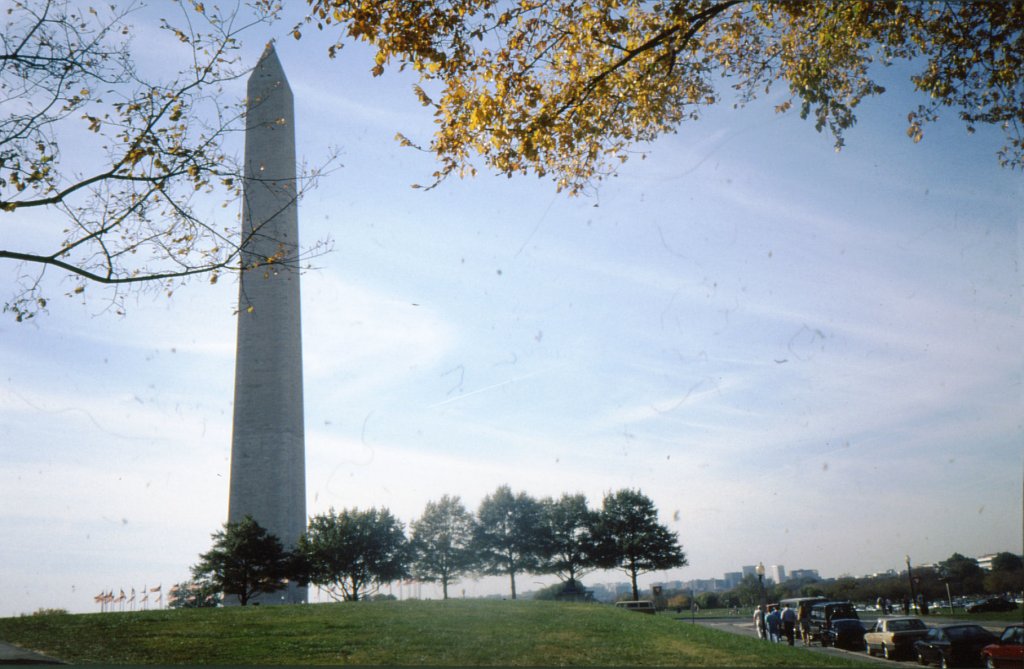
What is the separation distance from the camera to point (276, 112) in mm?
38875

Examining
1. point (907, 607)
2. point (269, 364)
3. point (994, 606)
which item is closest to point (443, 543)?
point (269, 364)

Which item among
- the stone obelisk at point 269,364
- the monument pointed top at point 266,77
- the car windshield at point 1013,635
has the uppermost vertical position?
the monument pointed top at point 266,77

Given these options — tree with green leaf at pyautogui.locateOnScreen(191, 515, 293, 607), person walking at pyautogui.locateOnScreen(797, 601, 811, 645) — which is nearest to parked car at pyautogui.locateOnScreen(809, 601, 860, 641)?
person walking at pyautogui.locateOnScreen(797, 601, 811, 645)

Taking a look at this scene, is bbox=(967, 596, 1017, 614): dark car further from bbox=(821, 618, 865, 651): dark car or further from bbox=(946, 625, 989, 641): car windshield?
bbox=(946, 625, 989, 641): car windshield

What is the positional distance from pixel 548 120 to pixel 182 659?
36.7 feet

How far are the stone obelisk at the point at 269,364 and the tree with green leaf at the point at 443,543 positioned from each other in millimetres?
25857

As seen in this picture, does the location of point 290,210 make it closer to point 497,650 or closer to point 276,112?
point 276,112

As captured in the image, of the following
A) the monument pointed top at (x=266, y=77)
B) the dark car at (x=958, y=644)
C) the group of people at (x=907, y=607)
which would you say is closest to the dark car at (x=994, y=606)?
the group of people at (x=907, y=607)

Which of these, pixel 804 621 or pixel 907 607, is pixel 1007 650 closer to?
pixel 804 621

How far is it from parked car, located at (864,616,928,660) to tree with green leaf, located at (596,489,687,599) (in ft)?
140

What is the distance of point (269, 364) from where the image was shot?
125 feet

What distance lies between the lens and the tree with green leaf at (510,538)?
66.9m

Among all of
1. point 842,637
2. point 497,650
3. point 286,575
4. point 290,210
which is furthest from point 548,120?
point 286,575

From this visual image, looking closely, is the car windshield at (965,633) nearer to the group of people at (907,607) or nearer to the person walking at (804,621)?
the person walking at (804,621)
